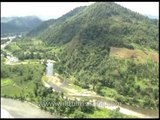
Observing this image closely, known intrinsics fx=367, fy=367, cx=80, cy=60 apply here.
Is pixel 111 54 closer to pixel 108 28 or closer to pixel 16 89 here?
pixel 108 28

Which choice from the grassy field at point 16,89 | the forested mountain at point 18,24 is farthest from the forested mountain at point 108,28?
the forested mountain at point 18,24

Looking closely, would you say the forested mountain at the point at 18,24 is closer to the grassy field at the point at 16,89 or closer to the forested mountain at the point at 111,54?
the forested mountain at the point at 111,54

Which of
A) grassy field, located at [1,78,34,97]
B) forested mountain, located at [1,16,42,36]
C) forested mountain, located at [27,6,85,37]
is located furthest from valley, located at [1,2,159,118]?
forested mountain, located at [1,16,42,36]

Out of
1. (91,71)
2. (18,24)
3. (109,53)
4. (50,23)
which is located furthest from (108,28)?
(18,24)

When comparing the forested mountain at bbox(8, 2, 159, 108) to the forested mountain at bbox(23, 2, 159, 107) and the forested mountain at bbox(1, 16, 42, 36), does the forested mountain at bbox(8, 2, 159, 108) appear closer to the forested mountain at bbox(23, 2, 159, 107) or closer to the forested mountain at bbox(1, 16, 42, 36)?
the forested mountain at bbox(23, 2, 159, 107)

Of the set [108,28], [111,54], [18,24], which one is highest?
[18,24]
